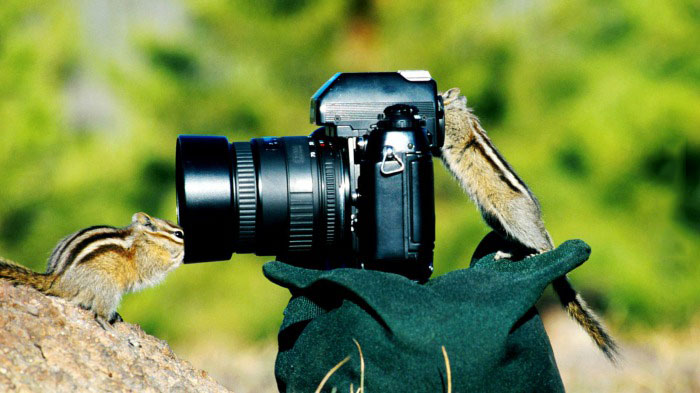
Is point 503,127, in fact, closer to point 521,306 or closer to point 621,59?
point 621,59

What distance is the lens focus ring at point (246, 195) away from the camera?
2.45 meters

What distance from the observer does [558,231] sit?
203 inches

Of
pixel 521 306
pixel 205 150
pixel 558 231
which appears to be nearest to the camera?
pixel 521 306

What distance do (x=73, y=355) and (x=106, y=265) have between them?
498mm

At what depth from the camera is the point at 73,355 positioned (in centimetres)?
204

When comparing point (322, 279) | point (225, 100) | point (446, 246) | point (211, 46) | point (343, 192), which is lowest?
point (446, 246)

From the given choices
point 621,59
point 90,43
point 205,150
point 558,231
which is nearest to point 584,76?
point 621,59

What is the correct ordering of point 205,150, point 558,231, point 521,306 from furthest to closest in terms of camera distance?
point 558,231 → point 205,150 → point 521,306

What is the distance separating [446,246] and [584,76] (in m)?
1.38

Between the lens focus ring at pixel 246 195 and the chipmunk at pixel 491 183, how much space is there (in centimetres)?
96

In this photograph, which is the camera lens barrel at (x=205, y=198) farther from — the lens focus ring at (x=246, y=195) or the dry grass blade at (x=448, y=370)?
the dry grass blade at (x=448, y=370)

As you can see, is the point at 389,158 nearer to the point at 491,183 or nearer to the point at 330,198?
the point at 330,198

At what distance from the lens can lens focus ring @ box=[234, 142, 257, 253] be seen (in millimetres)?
2445

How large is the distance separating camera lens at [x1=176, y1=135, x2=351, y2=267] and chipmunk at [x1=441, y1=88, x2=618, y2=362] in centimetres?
79
